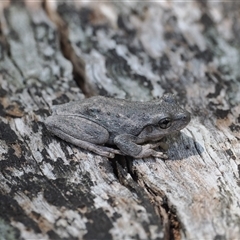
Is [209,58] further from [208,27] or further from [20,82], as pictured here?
[20,82]

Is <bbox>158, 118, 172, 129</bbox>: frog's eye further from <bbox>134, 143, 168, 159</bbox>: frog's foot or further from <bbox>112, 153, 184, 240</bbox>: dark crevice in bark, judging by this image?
<bbox>112, 153, 184, 240</bbox>: dark crevice in bark

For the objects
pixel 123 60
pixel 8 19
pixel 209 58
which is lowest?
pixel 8 19

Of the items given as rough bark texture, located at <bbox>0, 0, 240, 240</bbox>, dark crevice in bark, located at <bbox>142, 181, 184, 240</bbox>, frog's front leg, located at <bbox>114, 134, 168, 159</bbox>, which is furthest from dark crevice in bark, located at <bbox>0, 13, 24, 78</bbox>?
dark crevice in bark, located at <bbox>142, 181, 184, 240</bbox>

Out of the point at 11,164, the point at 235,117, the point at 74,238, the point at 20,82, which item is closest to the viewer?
the point at 74,238

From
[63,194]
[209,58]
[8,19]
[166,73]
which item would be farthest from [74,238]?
[8,19]

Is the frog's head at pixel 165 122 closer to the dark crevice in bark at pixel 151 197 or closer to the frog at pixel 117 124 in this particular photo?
the frog at pixel 117 124

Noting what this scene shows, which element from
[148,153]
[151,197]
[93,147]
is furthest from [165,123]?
[151,197]
